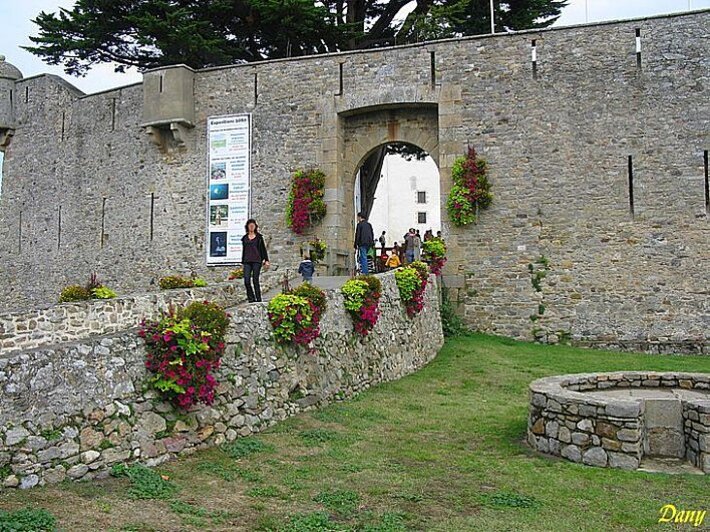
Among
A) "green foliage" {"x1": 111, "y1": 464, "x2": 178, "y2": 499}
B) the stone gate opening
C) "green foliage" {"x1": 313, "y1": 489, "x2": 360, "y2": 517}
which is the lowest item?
"green foliage" {"x1": 313, "y1": 489, "x2": 360, "y2": 517}

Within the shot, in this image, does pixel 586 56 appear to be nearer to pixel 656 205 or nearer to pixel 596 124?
pixel 596 124

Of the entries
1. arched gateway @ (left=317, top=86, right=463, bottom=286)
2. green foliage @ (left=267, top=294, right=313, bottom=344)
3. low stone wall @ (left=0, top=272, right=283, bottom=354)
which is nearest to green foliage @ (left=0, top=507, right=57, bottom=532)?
low stone wall @ (left=0, top=272, right=283, bottom=354)

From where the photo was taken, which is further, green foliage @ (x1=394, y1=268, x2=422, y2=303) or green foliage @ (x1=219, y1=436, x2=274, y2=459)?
green foliage @ (x1=394, y1=268, x2=422, y2=303)

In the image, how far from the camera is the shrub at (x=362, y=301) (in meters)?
10.4

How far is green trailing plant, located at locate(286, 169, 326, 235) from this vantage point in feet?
53.8

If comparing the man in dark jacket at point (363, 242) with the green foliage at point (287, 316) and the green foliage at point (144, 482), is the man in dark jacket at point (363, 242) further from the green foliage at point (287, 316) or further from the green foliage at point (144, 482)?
the green foliage at point (144, 482)

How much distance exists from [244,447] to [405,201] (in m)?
38.6

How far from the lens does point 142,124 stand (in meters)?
18.4

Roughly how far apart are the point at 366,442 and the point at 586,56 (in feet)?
36.1

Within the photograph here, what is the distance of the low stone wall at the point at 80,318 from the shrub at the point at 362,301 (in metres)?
2.62

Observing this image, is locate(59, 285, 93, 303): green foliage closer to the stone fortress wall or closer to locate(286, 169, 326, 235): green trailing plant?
the stone fortress wall

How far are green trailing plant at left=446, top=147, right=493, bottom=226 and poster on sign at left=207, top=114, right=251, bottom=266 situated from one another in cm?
503

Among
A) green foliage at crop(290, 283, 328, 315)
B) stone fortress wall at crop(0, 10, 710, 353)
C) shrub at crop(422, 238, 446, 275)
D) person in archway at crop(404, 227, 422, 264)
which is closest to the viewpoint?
green foliage at crop(290, 283, 328, 315)

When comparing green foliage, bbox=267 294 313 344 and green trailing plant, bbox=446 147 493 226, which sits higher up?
green trailing plant, bbox=446 147 493 226
